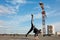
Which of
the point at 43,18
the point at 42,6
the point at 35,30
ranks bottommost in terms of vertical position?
the point at 35,30

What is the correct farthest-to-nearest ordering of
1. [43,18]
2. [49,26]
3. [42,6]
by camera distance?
[42,6], [43,18], [49,26]

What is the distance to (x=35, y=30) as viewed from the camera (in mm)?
16750

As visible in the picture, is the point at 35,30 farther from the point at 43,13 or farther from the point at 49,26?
the point at 43,13

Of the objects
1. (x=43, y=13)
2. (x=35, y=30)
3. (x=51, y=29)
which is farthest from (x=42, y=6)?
(x=35, y=30)

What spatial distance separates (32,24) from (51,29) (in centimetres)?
5392

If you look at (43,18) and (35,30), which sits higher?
(43,18)

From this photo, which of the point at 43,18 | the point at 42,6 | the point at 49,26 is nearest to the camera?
the point at 49,26

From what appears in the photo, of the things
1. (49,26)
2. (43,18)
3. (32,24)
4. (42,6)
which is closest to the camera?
(32,24)

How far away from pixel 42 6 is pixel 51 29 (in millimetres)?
34233

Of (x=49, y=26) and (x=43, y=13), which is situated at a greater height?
(x=43, y=13)

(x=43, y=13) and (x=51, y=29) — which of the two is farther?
(x=43, y=13)

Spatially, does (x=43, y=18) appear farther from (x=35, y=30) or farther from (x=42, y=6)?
(x=35, y=30)

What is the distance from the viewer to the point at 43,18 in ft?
307

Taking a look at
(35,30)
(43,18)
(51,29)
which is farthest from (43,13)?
(35,30)
